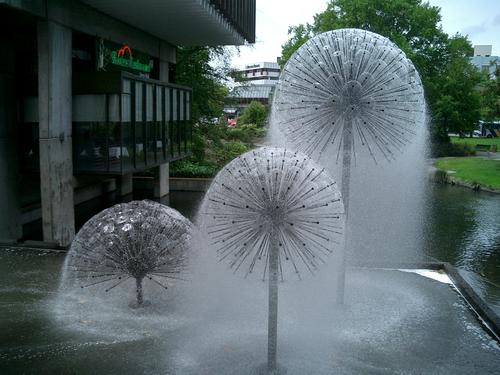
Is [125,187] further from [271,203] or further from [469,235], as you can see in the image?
[271,203]

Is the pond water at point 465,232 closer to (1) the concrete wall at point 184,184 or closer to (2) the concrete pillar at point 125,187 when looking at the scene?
(1) the concrete wall at point 184,184

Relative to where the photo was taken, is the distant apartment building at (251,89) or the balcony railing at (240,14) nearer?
the balcony railing at (240,14)

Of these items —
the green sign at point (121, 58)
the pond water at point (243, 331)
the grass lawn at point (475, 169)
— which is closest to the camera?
the pond water at point (243, 331)

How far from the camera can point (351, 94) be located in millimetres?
9125

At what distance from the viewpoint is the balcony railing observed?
700 inches

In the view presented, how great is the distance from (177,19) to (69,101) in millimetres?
5297

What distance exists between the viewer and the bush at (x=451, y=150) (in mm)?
42656

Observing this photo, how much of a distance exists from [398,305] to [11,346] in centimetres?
674

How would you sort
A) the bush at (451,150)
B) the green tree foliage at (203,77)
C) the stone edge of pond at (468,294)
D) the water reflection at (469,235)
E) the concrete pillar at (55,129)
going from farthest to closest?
the bush at (451,150), the green tree foliage at (203,77), the concrete pillar at (55,129), the water reflection at (469,235), the stone edge of pond at (468,294)

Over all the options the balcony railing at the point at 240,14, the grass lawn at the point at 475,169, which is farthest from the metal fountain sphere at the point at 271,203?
the grass lawn at the point at 475,169

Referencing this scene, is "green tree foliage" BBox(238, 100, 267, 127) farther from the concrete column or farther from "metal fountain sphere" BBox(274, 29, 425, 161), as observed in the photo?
"metal fountain sphere" BBox(274, 29, 425, 161)

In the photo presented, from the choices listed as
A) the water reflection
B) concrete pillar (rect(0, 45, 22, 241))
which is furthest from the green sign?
the water reflection

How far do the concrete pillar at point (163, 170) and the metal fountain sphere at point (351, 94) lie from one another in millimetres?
14369

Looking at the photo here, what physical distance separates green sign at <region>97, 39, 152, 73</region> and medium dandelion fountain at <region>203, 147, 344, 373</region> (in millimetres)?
11249
